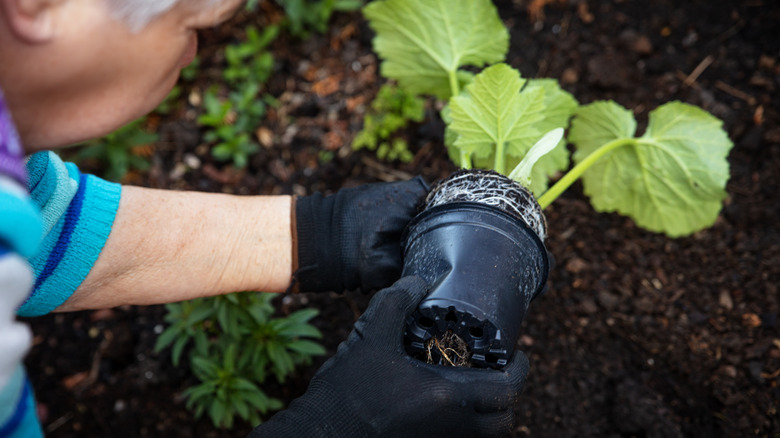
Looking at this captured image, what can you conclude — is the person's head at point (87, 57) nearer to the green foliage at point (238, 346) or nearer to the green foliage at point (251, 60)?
the green foliage at point (238, 346)

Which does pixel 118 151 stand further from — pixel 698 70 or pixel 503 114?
pixel 698 70

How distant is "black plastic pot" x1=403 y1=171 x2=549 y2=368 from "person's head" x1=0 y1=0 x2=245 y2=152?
701 millimetres

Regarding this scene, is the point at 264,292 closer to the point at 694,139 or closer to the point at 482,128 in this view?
the point at 482,128

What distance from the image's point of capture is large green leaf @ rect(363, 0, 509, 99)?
5.91 ft

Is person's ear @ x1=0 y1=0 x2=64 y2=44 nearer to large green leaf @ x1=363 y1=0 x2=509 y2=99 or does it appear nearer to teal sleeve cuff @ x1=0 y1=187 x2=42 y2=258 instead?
teal sleeve cuff @ x1=0 y1=187 x2=42 y2=258

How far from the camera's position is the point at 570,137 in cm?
200

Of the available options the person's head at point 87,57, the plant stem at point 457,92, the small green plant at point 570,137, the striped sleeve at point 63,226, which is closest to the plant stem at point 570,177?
the small green plant at point 570,137

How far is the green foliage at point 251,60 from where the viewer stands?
260 centimetres

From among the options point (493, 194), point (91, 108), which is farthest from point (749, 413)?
point (91, 108)

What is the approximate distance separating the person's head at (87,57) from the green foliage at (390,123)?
1.28 meters

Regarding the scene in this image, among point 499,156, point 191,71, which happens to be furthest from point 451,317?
point 191,71

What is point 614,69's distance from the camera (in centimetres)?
225

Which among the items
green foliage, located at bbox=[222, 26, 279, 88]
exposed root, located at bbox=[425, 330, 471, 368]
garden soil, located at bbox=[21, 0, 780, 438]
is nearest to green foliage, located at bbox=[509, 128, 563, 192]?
exposed root, located at bbox=[425, 330, 471, 368]

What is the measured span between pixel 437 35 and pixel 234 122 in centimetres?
112
